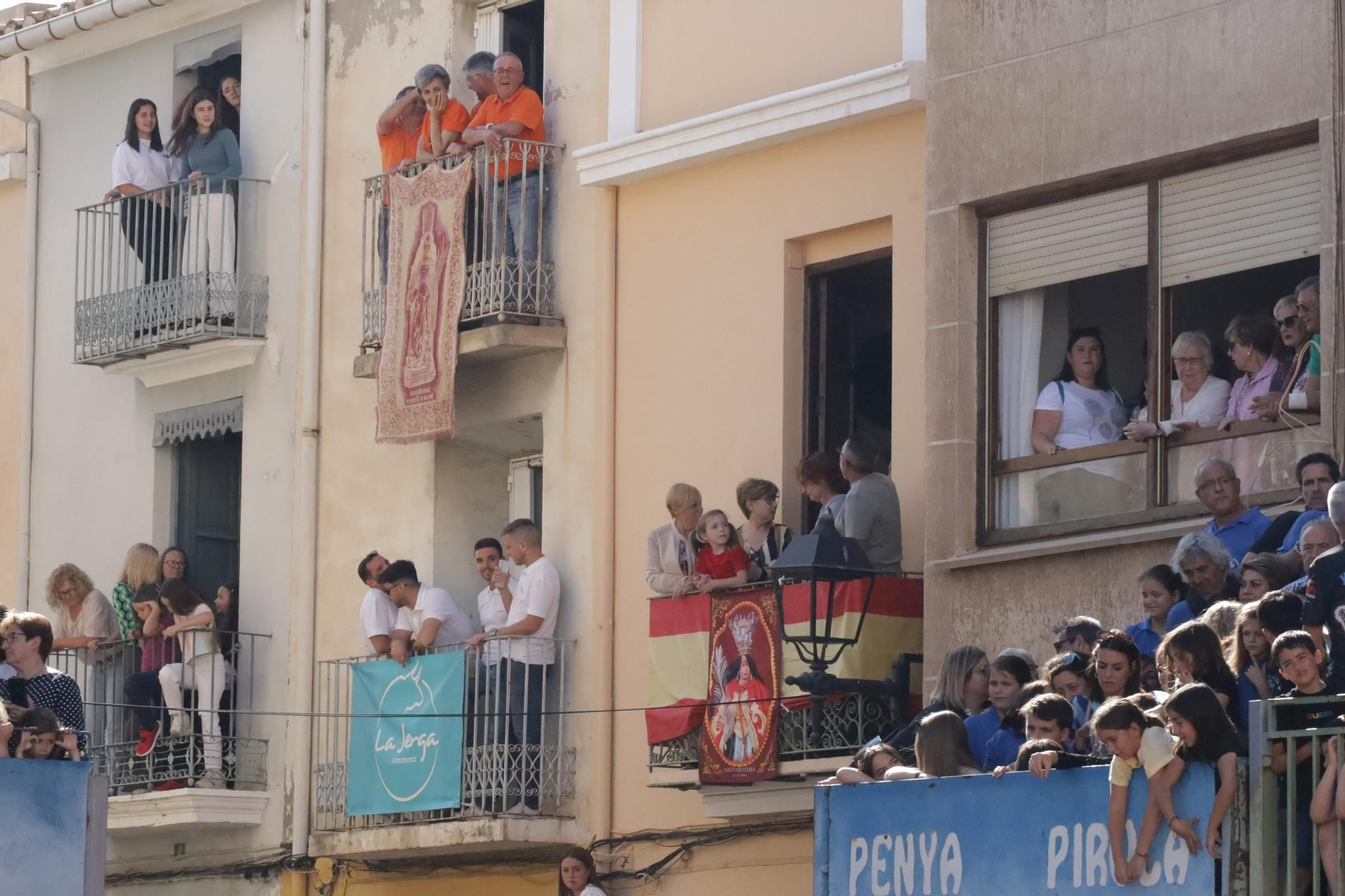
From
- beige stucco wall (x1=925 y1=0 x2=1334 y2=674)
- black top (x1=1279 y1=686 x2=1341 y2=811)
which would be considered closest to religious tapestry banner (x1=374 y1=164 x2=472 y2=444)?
beige stucco wall (x1=925 y1=0 x2=1334 y2=674)

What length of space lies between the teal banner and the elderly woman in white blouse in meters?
5.96

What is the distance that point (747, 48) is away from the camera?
19.2 meters

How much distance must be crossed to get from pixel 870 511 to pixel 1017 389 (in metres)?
1.25

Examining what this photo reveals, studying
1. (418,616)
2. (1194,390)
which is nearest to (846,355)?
(418,616)

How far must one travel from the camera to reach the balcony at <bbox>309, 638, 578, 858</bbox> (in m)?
19.3

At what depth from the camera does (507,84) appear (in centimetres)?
2025

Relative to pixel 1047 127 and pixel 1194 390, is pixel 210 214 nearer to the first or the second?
pixel 1047 127

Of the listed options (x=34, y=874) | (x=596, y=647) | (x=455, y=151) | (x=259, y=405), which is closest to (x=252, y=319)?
(x=259, y=405)

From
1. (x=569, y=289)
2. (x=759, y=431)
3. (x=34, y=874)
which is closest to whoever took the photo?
(x=34, y=874)

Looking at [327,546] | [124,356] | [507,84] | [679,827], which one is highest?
[507,84]

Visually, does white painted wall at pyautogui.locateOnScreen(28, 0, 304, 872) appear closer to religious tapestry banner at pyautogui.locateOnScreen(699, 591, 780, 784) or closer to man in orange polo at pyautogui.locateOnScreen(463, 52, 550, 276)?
man in orange polo at pyautogui.locateOnScreen(463, 52, 550, 276)

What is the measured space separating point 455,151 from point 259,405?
3.14 meters

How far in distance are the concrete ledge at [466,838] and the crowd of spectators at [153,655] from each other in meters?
1.66

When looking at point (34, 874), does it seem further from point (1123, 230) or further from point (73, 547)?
point (73, 547)
